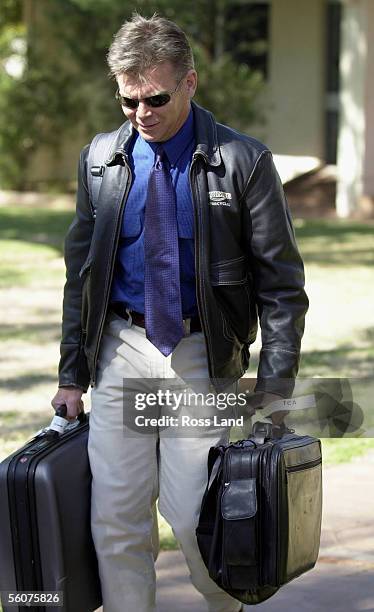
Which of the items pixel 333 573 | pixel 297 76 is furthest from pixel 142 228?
pixel 297 76

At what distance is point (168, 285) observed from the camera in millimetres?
3430

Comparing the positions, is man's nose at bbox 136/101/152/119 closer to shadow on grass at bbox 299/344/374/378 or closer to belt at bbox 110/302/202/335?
belt at bbox 110/302/202/335

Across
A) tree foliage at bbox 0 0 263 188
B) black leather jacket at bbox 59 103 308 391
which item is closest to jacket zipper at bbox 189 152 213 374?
black leather jacket at bbox 59 103 308 391

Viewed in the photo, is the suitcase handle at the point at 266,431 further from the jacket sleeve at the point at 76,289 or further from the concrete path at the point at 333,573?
the concrete path at the point at 333,573

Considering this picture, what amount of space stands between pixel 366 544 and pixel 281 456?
163 cm

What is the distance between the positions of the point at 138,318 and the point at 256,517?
0.72 metres

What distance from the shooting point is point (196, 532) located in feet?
11.4

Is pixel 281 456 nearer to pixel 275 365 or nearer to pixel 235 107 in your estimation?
pixel 275 365

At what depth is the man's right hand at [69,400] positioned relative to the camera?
379cm

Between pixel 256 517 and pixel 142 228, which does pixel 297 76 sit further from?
pixel 256 517

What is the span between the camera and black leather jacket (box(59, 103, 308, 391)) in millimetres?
3436

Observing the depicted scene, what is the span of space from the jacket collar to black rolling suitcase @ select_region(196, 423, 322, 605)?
870 mm

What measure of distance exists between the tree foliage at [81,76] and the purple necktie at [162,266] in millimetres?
14617

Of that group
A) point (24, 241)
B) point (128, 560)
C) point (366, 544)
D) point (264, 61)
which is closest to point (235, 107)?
point (264, 61)
